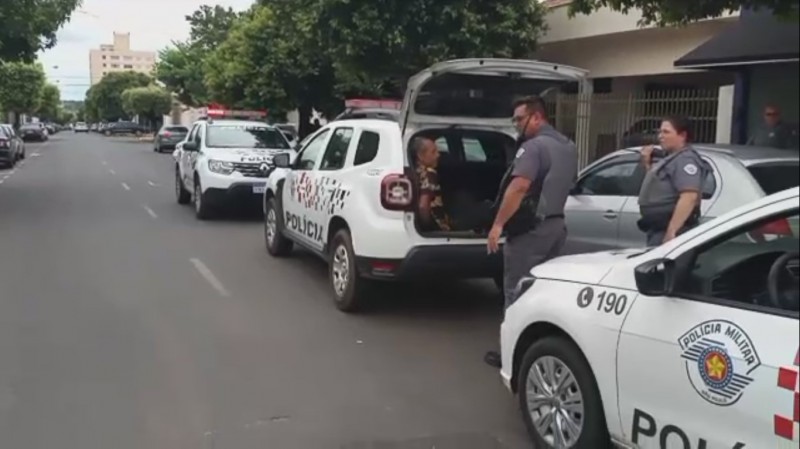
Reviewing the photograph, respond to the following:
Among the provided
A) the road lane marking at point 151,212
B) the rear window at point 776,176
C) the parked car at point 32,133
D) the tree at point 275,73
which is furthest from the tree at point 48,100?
the rear window at point 776,176

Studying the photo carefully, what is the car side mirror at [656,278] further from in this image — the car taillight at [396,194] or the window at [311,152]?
the window at [311,152]

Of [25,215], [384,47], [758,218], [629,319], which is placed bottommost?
[25,215]

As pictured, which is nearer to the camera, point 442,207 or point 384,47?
point 442,207

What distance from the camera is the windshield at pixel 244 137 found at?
14.8 m

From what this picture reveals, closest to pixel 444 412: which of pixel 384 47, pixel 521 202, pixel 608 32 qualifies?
pixel 521 202

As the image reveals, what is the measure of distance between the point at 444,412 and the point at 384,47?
1156 centimetres

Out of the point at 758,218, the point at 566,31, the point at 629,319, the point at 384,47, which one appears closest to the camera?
the point at 758,218

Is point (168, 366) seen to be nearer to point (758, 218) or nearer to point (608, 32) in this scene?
point (758, 218)

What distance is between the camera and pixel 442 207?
789 cm

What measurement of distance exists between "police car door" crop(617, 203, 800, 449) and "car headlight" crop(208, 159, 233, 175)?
10756 millimetres

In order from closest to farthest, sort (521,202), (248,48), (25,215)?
(521,202)
(25,215)
(248,48)

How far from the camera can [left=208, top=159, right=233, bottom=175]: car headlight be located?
13.9 meters

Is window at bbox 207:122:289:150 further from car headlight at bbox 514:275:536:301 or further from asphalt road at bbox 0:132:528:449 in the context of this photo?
car headlight at bbox 514:275:536:301

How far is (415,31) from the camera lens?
16.0 metres
